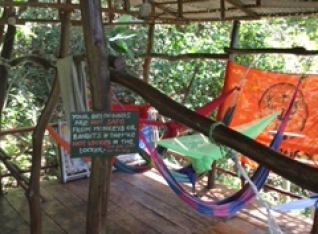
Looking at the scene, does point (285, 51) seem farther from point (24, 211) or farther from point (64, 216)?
point (24, 211)

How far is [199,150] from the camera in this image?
2023 millimetres

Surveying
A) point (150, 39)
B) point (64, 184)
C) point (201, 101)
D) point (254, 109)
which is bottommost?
point (64, 184)

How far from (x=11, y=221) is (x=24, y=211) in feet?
0.53

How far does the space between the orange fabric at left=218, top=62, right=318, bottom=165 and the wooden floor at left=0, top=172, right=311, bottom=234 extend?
1.83ft

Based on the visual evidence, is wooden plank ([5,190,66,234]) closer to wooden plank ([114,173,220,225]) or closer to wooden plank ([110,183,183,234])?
wooden plank ([110,183,183,234])

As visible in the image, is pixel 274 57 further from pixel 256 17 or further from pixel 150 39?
pixel 256 17

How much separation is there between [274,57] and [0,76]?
3.52m

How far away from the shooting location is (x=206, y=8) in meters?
2.66

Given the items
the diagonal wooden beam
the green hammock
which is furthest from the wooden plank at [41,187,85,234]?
the diagonal wooden beam

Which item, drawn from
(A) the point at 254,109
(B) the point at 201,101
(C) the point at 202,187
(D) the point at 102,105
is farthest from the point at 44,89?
(D) the point at 102,105

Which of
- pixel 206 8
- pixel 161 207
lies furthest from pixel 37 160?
pixel 206 8

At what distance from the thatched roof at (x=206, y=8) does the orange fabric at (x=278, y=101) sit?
1.24 feet

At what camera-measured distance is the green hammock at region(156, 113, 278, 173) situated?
1.98m

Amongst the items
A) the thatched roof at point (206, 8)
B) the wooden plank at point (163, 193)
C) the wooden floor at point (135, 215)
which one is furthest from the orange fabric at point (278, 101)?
the wooden plank at point (163, 193)
